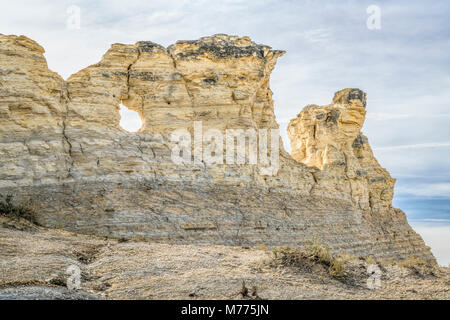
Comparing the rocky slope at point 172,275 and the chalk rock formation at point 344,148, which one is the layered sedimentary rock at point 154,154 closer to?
the chalk rock formation at point 344,148

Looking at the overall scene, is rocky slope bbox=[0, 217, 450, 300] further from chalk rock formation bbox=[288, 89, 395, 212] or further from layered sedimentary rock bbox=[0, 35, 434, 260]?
chalk rock formation bbox=[288, 89, 395, 212]

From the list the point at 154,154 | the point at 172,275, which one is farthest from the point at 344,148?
the point at 172,275

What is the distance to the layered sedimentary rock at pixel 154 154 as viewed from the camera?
13289 mm

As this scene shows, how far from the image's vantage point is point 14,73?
1398 centimetres

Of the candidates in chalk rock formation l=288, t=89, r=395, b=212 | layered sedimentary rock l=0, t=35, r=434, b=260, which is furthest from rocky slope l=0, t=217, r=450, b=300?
chalk rock formation l=288, t=89, r=395, b=212

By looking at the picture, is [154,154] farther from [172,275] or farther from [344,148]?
[344,148]

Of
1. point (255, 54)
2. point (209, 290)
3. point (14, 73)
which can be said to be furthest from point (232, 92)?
point (209, 290)

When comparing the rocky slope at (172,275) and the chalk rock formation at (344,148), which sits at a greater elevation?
the chalk rock formation at (344,148)

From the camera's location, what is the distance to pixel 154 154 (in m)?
15.0

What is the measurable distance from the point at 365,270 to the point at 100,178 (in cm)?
898

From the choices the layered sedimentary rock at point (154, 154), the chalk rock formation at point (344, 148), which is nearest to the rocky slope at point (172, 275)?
the layered sedimentary rock at point (154, 154)

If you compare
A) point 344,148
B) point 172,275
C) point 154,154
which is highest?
point 344,148
